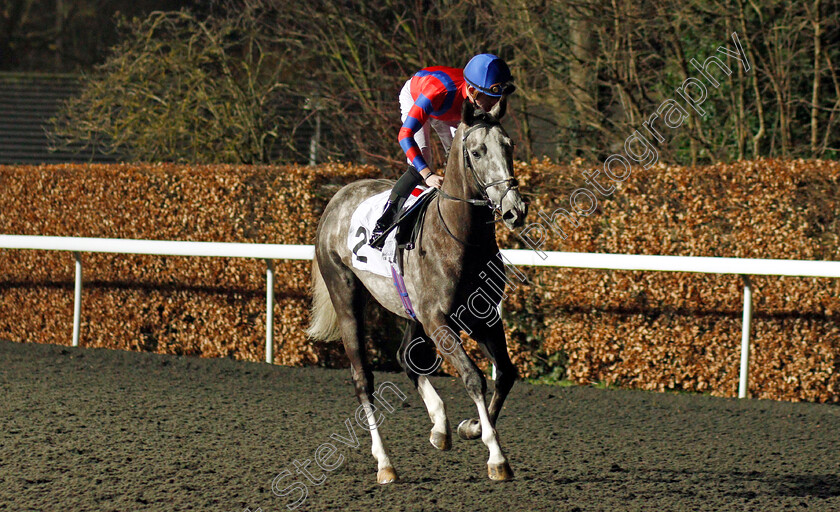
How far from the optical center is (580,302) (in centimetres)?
704

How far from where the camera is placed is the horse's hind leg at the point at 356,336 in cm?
448

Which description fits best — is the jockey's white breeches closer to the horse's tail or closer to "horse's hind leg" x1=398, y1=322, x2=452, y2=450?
"horse's hind leg" x1=398, y1=322, x2=452, y2=450

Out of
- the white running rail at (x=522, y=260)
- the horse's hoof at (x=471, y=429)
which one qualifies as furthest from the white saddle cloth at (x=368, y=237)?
the white running rail at (x=522, y=260)

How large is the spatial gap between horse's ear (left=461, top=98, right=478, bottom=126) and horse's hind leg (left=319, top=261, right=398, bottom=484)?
4.75 feet

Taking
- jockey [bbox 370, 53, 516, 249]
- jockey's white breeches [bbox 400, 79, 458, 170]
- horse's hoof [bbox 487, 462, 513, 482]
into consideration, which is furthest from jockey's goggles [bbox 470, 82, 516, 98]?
horse's hoof [bbox 487, 462, 513, 482]

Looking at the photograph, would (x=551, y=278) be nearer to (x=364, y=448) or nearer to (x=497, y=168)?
(x=364, y=448)

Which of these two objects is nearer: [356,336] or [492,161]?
[492,161]

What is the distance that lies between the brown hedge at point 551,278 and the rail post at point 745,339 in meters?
0.17

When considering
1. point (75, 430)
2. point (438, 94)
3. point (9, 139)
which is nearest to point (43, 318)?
point (75, 430)

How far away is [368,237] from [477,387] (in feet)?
3.78

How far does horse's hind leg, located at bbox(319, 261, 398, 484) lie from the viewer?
4.48 meters

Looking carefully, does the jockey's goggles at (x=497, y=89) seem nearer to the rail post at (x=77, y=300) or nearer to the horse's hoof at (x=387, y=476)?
the horse's hoof at (x=387, y=476)

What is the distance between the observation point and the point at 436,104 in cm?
454

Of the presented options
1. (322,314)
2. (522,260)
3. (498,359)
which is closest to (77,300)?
(322,314)
